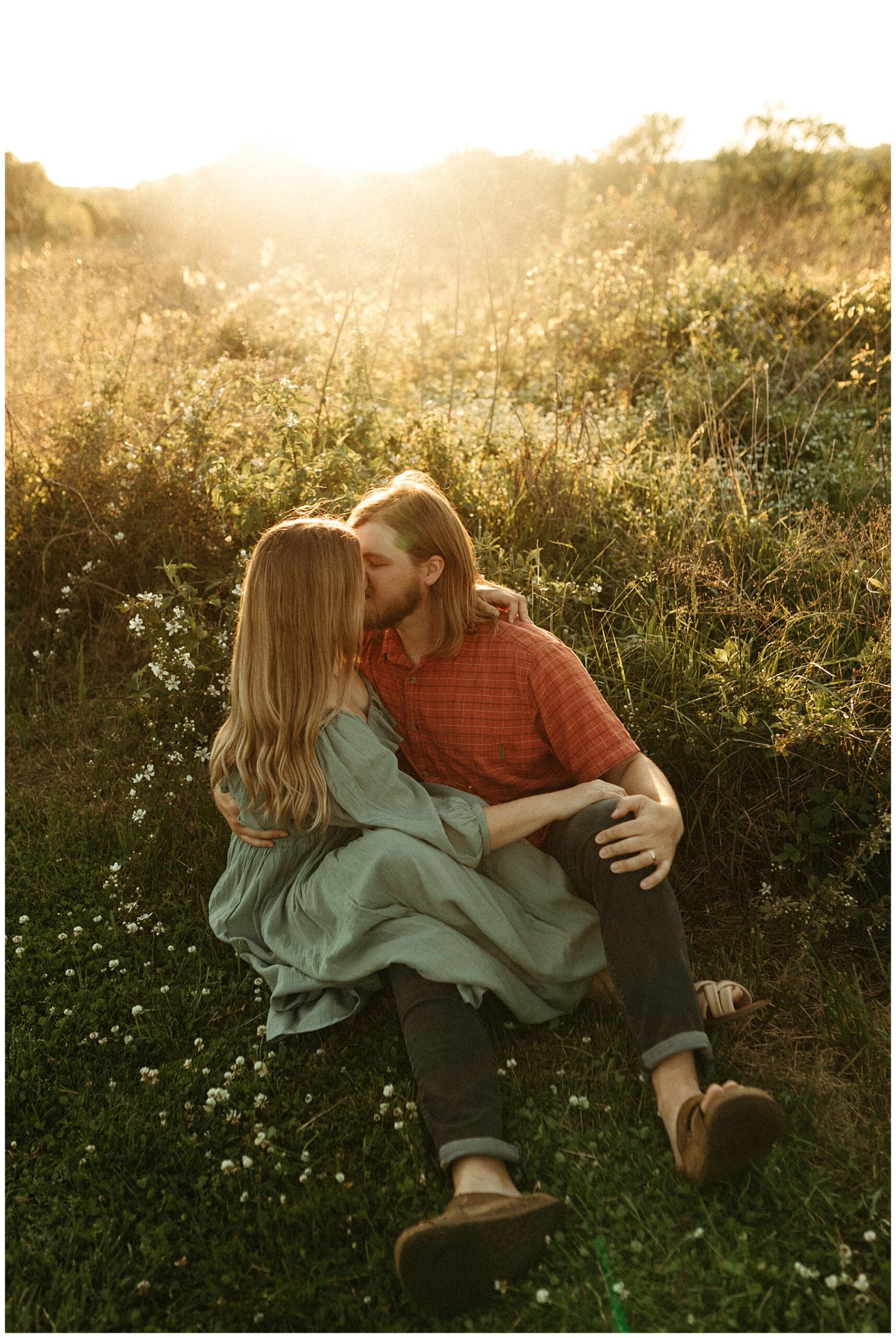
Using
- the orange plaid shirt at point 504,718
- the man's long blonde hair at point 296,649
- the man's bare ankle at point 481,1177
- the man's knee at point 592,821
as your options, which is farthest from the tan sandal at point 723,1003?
the man's long blonde hair at point 296,649

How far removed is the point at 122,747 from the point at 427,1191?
2.53 meters

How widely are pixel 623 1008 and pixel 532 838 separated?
2.05ft

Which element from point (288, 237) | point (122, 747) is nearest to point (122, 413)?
point (122, 747)

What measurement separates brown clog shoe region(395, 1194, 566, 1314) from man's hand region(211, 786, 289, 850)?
44.2 inches

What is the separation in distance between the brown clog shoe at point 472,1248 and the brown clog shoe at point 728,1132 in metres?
0.34

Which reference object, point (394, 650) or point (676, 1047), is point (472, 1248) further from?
point (394, 650)

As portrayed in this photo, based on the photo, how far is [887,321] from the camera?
21.9ft

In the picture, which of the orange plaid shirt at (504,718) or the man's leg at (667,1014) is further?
the orange plaid shirt at (504,718)

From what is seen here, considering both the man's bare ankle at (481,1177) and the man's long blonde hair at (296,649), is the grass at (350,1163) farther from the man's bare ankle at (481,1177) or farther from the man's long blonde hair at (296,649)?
the man's long blonde hair at (296,649)

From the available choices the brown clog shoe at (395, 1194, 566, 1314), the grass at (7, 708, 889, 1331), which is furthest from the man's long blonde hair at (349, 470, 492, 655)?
the brown clog shoe at (395, 1194, 566, 1314)

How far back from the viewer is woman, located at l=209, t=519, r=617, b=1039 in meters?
2.53

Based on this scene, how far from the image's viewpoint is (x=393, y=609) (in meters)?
2.92

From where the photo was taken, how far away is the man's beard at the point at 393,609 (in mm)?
2914

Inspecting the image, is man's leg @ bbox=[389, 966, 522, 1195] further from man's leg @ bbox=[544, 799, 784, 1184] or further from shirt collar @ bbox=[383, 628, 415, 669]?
shirt collar @ bbox=[383, 628, 415, 669]
